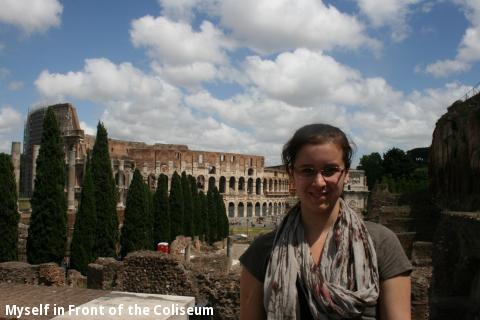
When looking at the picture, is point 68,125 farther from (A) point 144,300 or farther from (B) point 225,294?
(A) point 144,300

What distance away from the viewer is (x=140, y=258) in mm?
9312

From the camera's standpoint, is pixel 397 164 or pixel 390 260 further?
pixel 397 164

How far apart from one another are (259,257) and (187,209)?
28.2 m

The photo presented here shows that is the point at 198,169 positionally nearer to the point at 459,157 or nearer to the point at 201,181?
the point at 201,181

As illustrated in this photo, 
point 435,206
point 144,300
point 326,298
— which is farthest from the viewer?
point 435,206

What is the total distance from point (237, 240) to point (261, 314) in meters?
27.0

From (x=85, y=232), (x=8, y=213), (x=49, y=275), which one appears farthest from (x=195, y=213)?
(x=49, y=275)

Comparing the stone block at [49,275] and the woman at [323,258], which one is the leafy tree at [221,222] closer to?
the stone block at [49,275]

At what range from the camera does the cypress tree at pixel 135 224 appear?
2066cm

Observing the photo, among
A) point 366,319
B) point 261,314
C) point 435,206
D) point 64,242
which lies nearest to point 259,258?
point 261,314

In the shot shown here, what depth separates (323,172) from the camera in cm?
182

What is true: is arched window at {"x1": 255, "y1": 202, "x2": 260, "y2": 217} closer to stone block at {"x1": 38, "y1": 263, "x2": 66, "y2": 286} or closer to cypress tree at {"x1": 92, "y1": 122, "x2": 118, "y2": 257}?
cypress tree at {"x1": 92, "y1": 122, "x2": 118, "y2": 257}

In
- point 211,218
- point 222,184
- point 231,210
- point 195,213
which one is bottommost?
point 231,210

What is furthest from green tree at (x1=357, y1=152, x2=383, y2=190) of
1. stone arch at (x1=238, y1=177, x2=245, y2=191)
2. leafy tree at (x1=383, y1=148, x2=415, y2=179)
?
stone arch at (x1=238, y1=177, x2=245, y2=191)
